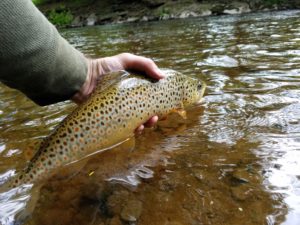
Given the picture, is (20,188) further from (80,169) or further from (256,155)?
(256,155)

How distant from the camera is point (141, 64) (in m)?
3.14

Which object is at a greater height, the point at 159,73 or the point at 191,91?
the point at 159,73

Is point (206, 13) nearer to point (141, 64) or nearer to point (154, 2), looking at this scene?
point (154, 2)

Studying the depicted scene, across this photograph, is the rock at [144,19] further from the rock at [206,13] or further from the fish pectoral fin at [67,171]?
the fish pectoral fin at [67,171]

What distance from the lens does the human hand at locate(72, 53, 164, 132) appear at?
9.98 ft

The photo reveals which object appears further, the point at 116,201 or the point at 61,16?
the point at 61,16

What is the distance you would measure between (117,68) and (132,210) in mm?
1424

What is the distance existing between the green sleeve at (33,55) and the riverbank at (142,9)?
1731 cm

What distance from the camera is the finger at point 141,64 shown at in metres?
3.13

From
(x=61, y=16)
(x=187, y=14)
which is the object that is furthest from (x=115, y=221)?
(x=61, y=16)

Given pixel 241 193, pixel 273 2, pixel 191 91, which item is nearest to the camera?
pixel 241 193

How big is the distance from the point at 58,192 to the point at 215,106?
2.06 m

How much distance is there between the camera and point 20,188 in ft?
8.38

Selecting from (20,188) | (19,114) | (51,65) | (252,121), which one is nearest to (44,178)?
(20,188)
